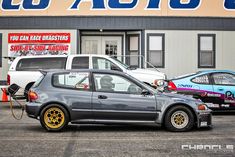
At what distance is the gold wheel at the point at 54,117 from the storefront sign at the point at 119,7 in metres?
11.3

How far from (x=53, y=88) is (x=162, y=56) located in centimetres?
1124

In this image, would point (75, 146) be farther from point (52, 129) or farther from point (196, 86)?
point (196, 86)

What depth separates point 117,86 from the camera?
11453 millimetres

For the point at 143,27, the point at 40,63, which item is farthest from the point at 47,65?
the point at 143,27

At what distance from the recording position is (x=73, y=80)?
11.5 meters

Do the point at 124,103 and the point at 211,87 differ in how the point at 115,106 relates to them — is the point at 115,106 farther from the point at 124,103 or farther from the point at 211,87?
the point at 211,87

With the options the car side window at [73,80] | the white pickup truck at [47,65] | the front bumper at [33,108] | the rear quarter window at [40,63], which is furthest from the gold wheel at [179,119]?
the rear quarter window at [40,63]

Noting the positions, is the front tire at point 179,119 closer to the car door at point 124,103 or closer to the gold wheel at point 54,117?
the car door at point 124,103

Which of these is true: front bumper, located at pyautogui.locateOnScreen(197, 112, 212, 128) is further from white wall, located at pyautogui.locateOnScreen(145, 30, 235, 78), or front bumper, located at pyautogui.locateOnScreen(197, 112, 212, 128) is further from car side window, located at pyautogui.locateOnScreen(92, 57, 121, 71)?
white wall, located at pyautogui.locateOnScreen(145, 30, 235, 78)

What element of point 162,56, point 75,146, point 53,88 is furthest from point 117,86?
point 162,56

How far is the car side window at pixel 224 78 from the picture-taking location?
50.0 ft

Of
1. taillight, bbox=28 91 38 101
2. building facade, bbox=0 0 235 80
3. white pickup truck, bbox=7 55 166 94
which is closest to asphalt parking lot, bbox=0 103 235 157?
taillight, bbox=28 91 38 101

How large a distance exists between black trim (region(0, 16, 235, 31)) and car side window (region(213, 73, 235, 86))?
6.99m

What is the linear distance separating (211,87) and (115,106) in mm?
4816
